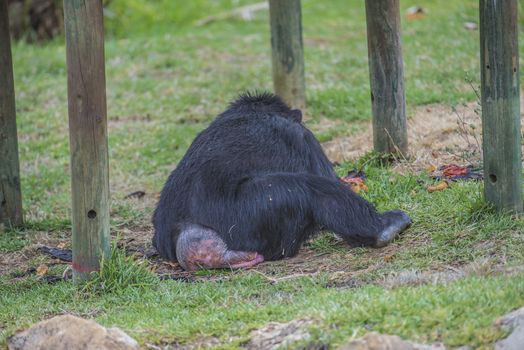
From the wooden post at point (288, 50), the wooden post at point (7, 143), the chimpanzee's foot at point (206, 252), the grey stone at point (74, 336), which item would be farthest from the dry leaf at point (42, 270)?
the wooden post at point (288, 50)

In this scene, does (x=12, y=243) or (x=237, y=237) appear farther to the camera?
(x=12, y=243)

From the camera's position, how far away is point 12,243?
24.6ft

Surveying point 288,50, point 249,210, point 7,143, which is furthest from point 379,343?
point 288,50

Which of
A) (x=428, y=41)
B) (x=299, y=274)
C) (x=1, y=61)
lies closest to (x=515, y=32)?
(x=299, y=274)

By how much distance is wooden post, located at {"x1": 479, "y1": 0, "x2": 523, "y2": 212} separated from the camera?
5.86 metres

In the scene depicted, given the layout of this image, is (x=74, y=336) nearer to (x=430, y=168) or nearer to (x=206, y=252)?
(x=206, y=252)

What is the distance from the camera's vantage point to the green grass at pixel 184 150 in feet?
15.6

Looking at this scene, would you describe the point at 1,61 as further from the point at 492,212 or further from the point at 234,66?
the point at 234,66

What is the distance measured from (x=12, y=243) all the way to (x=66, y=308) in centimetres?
202

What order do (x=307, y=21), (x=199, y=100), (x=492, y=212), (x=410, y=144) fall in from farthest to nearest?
(x=307, y=21) → (x=199, y=100) → (x=410, y=144) → (x=492, y=212)

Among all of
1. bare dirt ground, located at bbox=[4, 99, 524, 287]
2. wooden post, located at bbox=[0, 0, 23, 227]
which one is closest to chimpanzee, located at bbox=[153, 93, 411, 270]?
bare dirt ground, located at bbox=[4, 99, 524, 287]

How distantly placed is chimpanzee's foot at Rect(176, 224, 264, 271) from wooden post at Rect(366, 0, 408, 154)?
2.26 metres

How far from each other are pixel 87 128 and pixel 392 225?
2.16 metres

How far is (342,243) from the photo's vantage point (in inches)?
260
